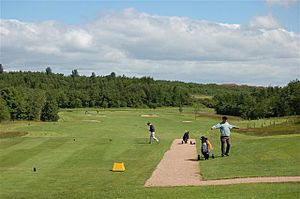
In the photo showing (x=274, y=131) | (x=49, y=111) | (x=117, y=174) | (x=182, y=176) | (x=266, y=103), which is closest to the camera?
(x=182, y=176)

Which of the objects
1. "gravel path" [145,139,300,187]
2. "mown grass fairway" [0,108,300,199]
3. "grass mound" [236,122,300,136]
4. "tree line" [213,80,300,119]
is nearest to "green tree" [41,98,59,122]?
"tree line" [213,80,300,119]

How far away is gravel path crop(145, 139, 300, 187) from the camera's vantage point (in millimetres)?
21094

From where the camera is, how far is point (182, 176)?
24.0 m

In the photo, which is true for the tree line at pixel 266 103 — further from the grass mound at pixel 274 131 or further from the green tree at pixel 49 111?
the grass mound at pixel 274 131

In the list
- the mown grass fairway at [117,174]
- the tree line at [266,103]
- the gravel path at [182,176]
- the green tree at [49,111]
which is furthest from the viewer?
the green tree at [49,111]

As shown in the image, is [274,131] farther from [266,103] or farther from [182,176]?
[266,103]

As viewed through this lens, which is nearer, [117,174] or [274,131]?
[117,174]

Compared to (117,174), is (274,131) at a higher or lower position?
higher

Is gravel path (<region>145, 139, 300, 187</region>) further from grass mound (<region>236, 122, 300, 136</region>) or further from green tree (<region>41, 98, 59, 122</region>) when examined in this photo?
green tree (<region>41, 98, 59, 122</region>)

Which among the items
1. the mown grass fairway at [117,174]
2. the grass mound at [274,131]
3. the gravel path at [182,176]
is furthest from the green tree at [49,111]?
the gravel path at [182,176]

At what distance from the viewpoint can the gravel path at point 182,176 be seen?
21.1m

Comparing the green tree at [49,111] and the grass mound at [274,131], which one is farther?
the green tree at [49,111]

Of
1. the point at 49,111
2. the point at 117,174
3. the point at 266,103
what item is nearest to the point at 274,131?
the point at 117,174

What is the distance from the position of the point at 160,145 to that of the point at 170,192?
23.7 metres
